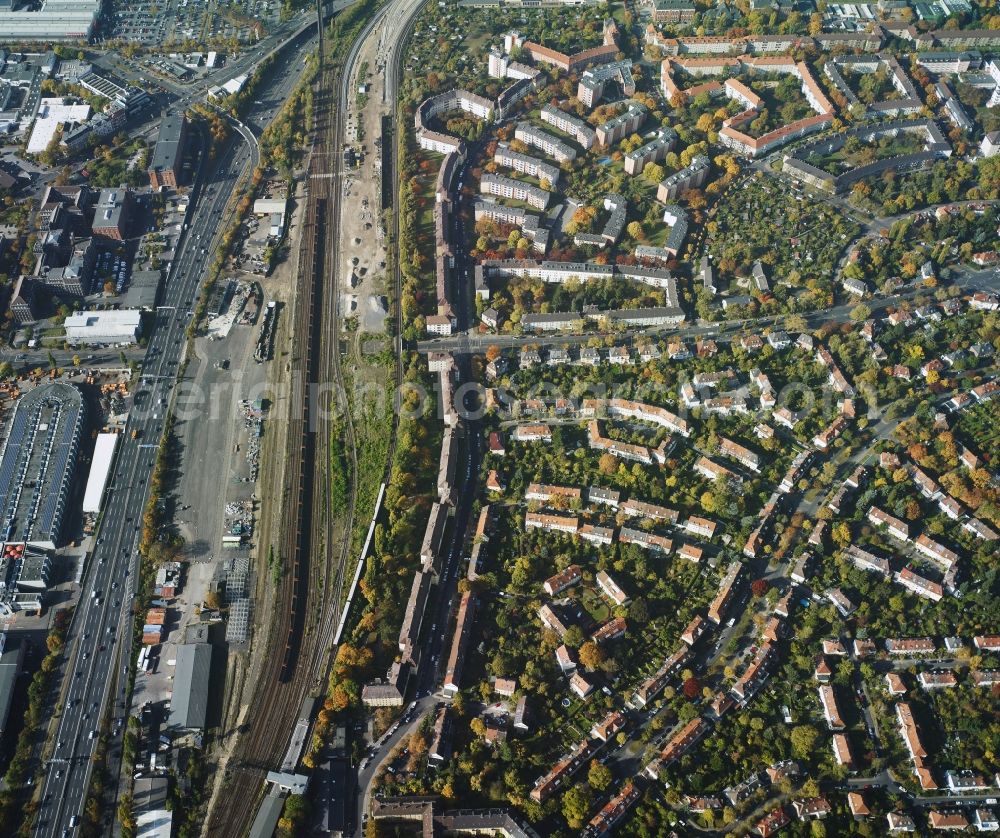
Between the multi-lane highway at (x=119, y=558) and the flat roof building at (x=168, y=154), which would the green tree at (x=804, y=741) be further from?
the flat roof building at (x=168, y=154)

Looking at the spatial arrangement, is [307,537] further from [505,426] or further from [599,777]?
[599,777]

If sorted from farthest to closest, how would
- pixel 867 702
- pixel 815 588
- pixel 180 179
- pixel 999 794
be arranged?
pixel 180 179, pixel 815 588, pixel 867 702, pixel 999 794

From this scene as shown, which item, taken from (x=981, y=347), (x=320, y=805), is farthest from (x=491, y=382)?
(x=981, y=347)

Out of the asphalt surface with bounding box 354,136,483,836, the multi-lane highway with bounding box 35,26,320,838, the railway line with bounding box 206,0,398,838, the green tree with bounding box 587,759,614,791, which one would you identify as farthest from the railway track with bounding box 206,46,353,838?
the green tree with bounding box 587,759,614,791

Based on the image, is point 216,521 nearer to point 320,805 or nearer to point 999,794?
point 320,805

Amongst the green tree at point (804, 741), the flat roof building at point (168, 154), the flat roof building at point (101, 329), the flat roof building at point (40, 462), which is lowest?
the green tree at point (804, 741)

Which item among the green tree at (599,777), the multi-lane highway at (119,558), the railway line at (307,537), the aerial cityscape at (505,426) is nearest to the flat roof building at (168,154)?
the aerial cityscape at (505,426)
